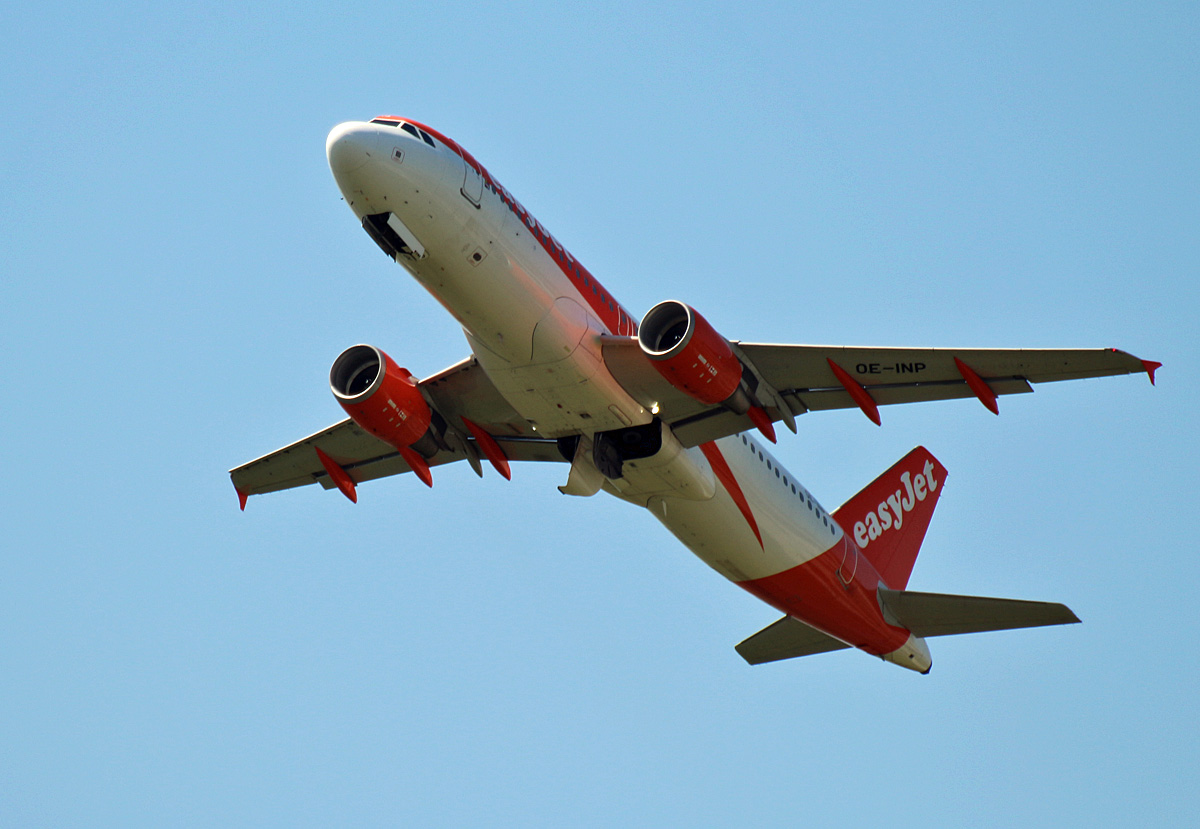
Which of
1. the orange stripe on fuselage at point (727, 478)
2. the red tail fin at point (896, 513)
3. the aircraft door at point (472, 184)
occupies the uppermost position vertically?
the red tail fin at point (896, 513)

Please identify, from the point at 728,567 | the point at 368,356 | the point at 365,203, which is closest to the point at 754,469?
the point at 728,567

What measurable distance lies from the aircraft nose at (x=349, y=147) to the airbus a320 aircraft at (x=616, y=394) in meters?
0.03

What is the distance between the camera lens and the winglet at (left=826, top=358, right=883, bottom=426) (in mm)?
24047

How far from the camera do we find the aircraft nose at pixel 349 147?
21.1m

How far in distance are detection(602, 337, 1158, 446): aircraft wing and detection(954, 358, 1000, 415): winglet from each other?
24mm

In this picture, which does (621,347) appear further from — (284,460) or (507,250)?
(284,460)

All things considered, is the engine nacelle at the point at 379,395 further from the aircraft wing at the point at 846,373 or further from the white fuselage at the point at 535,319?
the aircraft wing at the point at 846,373

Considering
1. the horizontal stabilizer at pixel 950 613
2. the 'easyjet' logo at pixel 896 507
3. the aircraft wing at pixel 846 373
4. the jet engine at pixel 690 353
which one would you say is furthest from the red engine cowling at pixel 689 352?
the 'easyjet' logo at pixel 896 507

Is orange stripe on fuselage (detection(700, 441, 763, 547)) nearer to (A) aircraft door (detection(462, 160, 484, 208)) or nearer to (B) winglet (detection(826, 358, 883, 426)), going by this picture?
(B) winglet (detection(826, 358, 883, 426))

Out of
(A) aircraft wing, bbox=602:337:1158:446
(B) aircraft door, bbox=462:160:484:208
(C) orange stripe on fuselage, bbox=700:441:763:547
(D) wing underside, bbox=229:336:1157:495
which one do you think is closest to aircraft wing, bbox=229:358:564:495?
(D) wing underside, bbox=229:336:1157:495

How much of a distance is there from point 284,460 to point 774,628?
12.7 meters

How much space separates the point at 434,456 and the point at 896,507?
13445mm

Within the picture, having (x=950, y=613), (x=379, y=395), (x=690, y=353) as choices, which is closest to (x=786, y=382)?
(x=690, y=353)

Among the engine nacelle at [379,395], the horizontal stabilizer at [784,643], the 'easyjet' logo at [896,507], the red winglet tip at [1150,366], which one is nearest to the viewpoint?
the red winglet tip at [1150,366]
